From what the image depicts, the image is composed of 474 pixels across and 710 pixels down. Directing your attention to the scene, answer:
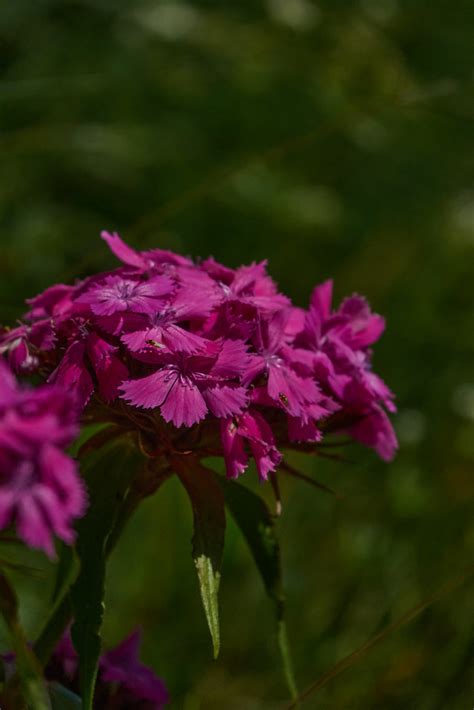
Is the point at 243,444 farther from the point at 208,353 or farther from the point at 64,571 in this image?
the point at 64,571

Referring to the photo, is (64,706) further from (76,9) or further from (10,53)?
(76,9)

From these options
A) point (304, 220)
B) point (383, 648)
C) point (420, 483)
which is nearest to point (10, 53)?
point (304, 220)

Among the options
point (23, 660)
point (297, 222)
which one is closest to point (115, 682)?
point (23, 660)

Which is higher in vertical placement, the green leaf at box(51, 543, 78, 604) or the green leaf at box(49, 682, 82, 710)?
the green leaf at box(51, 543, 78, 604)

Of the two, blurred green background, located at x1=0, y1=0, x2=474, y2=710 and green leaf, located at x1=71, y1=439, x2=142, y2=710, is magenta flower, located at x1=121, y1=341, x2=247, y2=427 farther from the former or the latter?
blurred green background, located at x1=0, y1=0, x2=474, y2=710

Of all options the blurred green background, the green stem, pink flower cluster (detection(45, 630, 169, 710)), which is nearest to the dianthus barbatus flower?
the green stem

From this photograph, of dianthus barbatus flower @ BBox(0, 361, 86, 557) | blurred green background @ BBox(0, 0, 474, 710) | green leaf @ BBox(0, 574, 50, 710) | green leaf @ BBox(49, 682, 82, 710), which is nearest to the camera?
dianthus barbatus flower @ BBox(0, 361, 86, 557)
